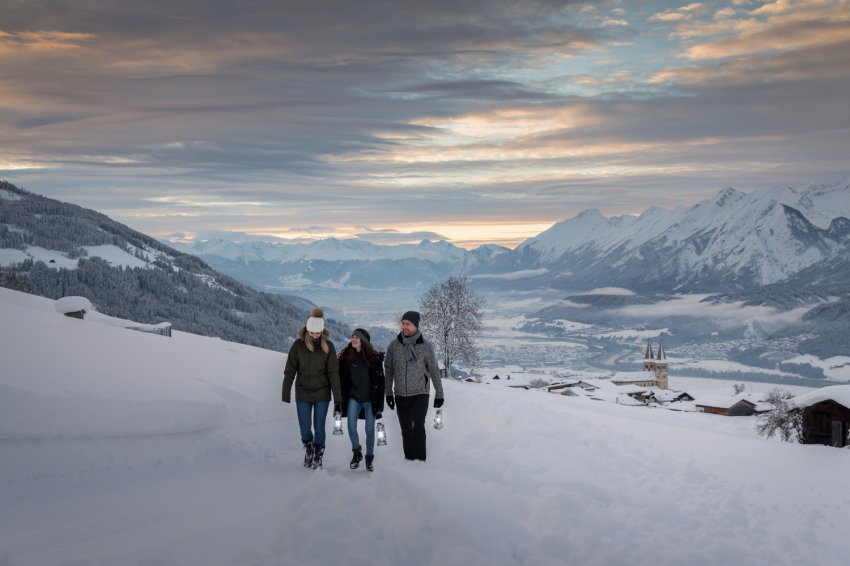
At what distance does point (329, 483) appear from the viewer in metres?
9.10

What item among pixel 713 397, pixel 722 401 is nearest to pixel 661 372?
pixel 713 397

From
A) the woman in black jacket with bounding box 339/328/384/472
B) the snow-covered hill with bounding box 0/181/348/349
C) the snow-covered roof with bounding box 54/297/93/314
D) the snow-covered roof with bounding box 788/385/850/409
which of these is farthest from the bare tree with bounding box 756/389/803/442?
the snow-covered hill with bounding box 0/181/348/349

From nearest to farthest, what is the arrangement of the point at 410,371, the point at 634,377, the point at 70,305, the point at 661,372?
the point at 410,371 < the point at 70,305 < the point at 634,377 < the point at 661,372

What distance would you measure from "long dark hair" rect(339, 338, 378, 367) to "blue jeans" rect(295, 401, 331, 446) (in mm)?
788

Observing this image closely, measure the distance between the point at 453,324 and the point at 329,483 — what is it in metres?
52.2

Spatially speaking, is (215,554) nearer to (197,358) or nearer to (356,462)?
(356,462)

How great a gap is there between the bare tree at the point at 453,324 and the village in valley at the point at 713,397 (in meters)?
3.71

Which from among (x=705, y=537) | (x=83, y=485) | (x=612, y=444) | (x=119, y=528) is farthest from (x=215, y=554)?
(x=612, y=444)

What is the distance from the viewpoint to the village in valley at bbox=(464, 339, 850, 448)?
100 ft

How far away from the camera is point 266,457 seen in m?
14.1

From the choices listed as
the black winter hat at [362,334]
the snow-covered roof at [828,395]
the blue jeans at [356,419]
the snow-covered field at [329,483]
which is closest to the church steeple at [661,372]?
the snow-covered roof at [828,395]

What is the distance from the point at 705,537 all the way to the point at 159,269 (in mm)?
199450

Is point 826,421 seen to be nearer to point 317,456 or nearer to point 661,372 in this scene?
point 317,456

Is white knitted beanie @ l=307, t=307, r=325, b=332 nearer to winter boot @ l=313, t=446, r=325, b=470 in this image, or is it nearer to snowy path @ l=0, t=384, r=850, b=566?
winter boot @ l=313, t=446, r=325, b=470
